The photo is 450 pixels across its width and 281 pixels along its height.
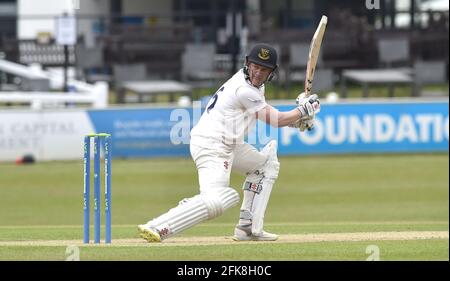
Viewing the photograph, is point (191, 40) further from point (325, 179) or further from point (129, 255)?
point (129, 255)

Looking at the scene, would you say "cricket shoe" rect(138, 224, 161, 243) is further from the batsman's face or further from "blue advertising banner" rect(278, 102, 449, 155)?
"blue advertising banner" rect(278, 102, 449, 155)

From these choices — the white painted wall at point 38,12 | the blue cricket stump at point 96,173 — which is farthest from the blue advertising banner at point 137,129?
the blue cricket stump at point 96,173

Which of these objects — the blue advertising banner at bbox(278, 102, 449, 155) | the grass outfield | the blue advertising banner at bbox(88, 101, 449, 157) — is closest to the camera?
the grass outfield

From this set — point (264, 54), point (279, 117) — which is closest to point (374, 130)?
point (279, 117)

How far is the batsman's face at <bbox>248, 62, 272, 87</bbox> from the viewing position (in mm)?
10414

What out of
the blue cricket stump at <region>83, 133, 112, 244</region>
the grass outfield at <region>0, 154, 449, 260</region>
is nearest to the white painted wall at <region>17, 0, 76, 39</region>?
the grass outfield at <region>0, 154, 449, 260</region>

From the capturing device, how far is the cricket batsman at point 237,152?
10.1m

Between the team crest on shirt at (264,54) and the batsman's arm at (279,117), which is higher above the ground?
the team crest on shirt at (264,54)

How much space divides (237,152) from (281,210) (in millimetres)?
6161

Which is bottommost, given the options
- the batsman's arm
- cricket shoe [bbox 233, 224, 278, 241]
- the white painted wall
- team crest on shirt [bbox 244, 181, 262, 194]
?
cricket shoe [bbox 233, 224, 278, 241]

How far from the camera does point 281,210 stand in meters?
16.7

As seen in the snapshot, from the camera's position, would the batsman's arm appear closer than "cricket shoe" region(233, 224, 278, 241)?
Yes

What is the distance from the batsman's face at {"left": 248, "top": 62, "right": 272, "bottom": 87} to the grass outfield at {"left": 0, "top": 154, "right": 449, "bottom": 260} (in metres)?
1.36

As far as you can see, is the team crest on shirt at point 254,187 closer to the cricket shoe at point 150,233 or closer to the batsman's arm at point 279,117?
the batsman's arm at point 279,117
